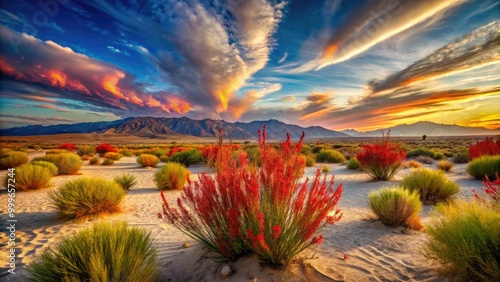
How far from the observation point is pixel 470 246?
2873 millimetres

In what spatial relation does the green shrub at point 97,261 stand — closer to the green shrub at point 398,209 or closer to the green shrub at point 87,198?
the green shrub at point 87,198

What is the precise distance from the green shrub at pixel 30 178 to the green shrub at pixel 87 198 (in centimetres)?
396

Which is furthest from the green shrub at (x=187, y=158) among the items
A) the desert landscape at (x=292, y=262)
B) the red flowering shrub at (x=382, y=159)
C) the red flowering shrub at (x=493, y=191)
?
the red flowering shrub at (x=493, y=191)

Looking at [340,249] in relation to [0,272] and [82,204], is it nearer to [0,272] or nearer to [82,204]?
[0,272]

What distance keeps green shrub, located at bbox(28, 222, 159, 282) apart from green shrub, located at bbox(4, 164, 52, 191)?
8268 millimetres

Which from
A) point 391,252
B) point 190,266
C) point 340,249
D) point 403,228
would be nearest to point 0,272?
point 190,266

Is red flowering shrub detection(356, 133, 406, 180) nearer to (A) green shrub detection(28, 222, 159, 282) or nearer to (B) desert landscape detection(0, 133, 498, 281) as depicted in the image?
(B) desert landscape detection(0, 133, 498, 281)

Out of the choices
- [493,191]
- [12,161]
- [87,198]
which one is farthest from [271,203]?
[12,161]

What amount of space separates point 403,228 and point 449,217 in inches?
74.9

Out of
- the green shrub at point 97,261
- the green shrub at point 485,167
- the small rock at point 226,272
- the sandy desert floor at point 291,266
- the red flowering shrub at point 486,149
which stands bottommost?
the sandy desert floor at point 291,266

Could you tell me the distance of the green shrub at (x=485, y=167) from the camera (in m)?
9.56

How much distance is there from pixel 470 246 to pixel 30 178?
41.8ft

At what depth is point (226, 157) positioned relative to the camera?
336 cm

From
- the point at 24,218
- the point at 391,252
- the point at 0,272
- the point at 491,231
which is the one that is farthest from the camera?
the point at 24,218
